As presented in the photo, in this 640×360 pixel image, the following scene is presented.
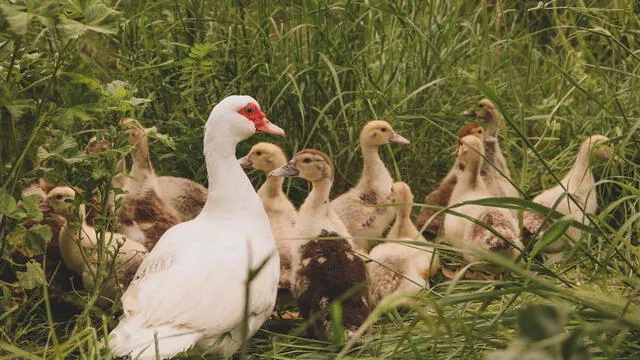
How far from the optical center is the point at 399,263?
5047mm

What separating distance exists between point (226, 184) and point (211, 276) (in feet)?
2.14

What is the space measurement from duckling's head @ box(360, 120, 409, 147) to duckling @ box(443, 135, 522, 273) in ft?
1.40

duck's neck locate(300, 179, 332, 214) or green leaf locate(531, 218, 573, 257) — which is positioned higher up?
green leaf locate(531, 218, 573, 257)

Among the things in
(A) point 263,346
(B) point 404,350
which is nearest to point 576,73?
(A) point 263,346

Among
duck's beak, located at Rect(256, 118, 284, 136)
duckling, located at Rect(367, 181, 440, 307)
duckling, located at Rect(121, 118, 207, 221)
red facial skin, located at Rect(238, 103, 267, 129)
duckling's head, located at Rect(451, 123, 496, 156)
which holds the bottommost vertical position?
duckling, located at Rect(367, 181, 440, 307)

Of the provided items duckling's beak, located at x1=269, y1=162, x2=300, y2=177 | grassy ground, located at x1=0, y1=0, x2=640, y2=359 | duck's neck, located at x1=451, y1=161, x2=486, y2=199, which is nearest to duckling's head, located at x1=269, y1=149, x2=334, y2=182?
duckling's beak, located at x1=269, y1=162, x2=300, y2=177

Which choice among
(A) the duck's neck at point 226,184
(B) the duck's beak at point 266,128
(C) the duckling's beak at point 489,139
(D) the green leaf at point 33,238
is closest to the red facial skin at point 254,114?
(B) the duck's beak at point 266,128

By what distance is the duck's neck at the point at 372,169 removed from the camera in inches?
229

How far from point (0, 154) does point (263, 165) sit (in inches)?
74.6

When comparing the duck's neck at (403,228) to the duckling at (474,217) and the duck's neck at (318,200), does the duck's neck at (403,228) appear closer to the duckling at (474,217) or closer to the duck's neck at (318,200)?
the duckling at (474,217)

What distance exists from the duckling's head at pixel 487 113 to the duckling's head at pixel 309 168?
148 cm

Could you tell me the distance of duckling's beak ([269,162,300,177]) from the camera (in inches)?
207

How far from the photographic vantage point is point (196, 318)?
3727 millimetres

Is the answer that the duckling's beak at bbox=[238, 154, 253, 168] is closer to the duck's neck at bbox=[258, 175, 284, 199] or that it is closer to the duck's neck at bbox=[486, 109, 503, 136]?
the duck's neck at bbox=[258, 175, 284, 199]
